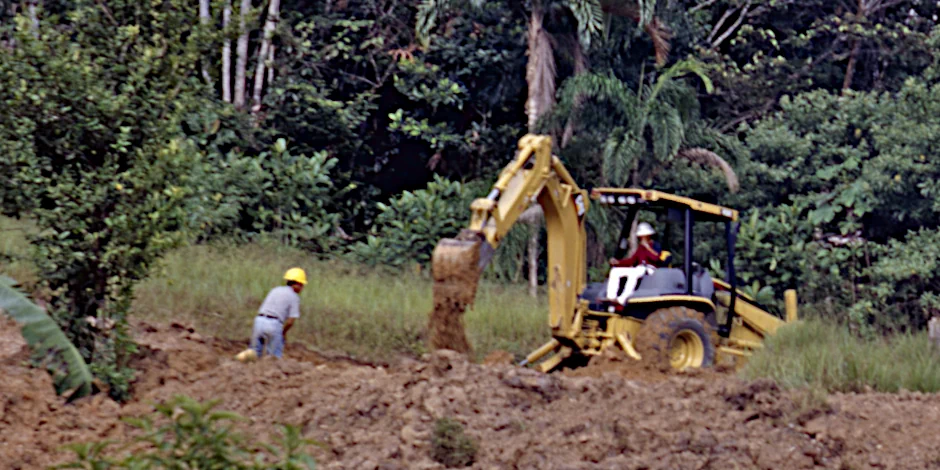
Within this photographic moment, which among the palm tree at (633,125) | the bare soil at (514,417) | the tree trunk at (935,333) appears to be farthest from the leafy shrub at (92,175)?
the palm tree at (633,125)

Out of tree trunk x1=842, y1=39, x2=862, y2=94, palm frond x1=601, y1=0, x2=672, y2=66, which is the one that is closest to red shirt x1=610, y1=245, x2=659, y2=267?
palm frond x1=601, y1=0, x2=672, y2=66

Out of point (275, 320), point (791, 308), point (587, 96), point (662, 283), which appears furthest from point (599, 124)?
point (275, 320)

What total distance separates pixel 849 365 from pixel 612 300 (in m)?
2.56

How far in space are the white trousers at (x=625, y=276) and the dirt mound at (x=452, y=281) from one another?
2232 mm

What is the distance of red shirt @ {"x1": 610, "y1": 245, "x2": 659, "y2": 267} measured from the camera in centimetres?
1514

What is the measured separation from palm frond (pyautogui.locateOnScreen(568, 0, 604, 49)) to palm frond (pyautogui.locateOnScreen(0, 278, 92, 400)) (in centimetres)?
1268

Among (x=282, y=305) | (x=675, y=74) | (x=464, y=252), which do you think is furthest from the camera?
(x=675, y=74)

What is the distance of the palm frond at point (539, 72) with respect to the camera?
75.3 feet

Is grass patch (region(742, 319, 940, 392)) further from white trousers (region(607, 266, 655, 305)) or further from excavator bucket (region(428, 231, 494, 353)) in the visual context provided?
excavator bucket (region(428, 231, 494, 353))

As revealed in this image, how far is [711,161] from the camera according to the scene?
2308cm

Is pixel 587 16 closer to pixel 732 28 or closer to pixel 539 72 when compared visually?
pixel 539 72

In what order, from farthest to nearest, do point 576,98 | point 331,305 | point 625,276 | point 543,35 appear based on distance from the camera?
point 543,35 < point 576,98 < point 331,305 < point 625,276

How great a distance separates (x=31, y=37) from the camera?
12125mm

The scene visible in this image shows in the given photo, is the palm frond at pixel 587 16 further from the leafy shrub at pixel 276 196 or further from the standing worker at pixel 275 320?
the standing worker at pixel 275 320
